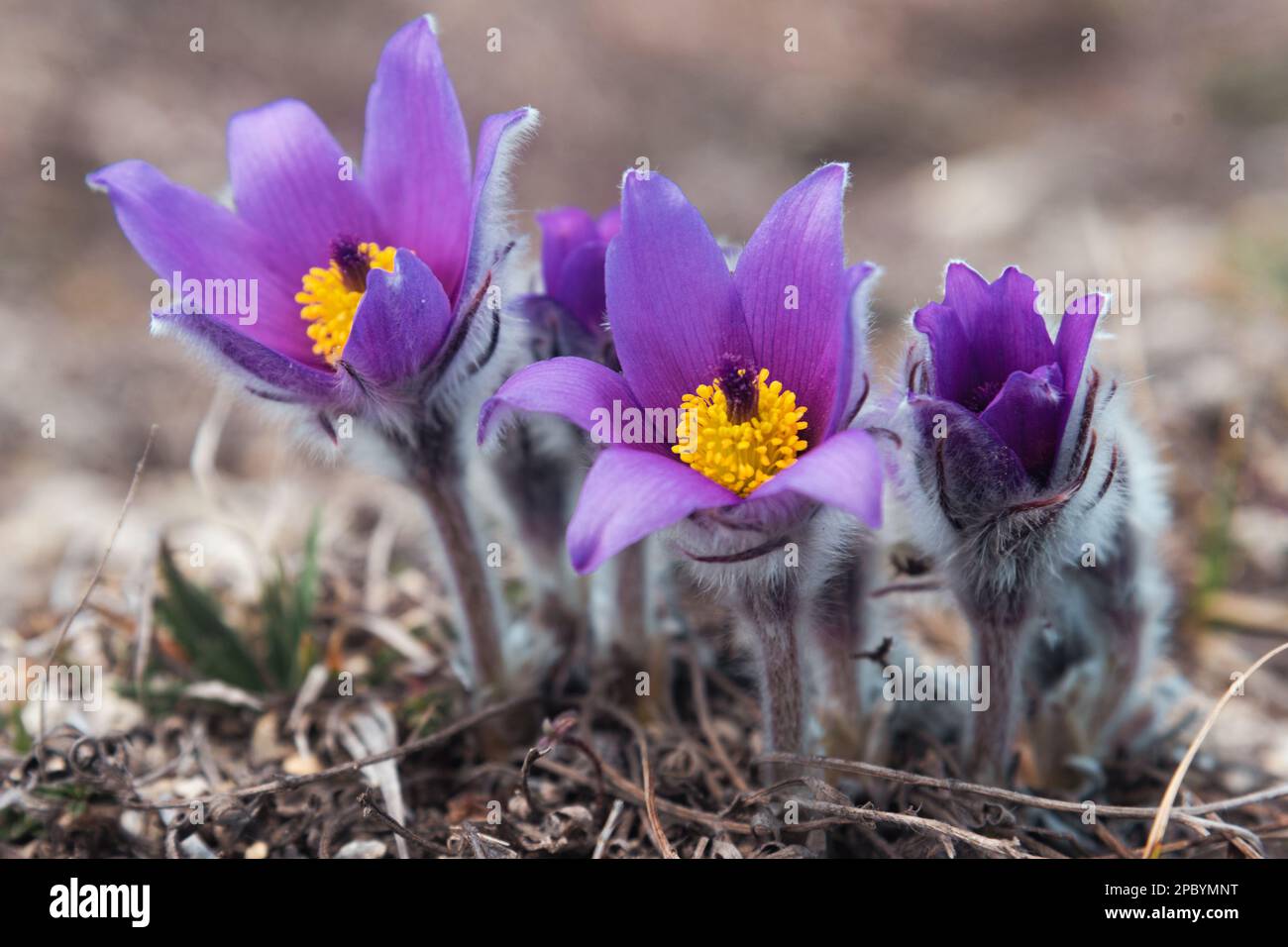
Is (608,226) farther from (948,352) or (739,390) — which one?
(948,352)

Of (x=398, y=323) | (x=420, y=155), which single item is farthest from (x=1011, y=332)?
(x=420, y=155)

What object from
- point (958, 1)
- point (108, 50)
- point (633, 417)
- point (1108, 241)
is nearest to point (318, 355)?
point (633, 417)

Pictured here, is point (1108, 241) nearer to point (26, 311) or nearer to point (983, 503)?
point (983, 503)

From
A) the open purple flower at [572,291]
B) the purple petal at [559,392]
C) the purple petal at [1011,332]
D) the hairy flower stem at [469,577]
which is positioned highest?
the open purple flower at [572,291]

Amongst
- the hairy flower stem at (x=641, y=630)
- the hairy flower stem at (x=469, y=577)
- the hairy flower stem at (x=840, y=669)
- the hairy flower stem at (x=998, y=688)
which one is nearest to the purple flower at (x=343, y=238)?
the hairy flower stem at (x=469, y=577)

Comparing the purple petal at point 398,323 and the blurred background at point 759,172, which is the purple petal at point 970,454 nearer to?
the purple petal at point 398,323

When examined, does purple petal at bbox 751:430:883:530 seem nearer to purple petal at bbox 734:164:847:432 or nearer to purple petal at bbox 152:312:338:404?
purple petal at bbox 734:164:847:432

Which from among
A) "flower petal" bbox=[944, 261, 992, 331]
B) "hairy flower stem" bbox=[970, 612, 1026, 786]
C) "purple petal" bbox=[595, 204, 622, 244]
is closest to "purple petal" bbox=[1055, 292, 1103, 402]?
"flower petal" bbox=[944, 261, 992, 331]

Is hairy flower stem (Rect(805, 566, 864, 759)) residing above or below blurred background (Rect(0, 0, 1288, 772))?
below
